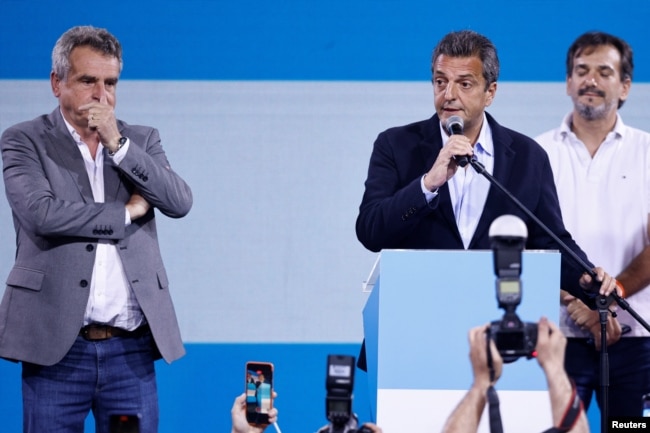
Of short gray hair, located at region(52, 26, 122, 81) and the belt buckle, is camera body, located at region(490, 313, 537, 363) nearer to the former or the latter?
the belt buckle

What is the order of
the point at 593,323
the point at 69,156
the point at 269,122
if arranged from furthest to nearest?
the point at 269,122, the point at 593,323, the point at 69,156

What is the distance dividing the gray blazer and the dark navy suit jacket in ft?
2.20

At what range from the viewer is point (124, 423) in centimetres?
214

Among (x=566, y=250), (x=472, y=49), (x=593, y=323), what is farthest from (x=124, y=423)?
(x=593, y=323)

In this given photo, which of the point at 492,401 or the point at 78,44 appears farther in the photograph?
the point at 78,44

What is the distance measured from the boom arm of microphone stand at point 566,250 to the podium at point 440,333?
13 centimetres

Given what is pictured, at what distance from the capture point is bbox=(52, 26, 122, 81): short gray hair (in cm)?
337

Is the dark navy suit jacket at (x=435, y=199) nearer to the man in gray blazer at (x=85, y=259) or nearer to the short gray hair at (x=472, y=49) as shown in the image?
the short gray hair at (x=472, y=49)

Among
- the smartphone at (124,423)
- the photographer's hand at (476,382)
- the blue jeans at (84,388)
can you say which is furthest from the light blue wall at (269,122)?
the photographer's hand at (476,382)

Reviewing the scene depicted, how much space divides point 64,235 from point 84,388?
1.58ft

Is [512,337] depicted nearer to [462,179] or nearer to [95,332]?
[462,179]

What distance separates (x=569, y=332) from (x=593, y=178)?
0.58 meters

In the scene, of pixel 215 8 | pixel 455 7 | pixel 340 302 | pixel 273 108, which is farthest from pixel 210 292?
pixel 455 7

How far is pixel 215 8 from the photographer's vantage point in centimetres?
470
